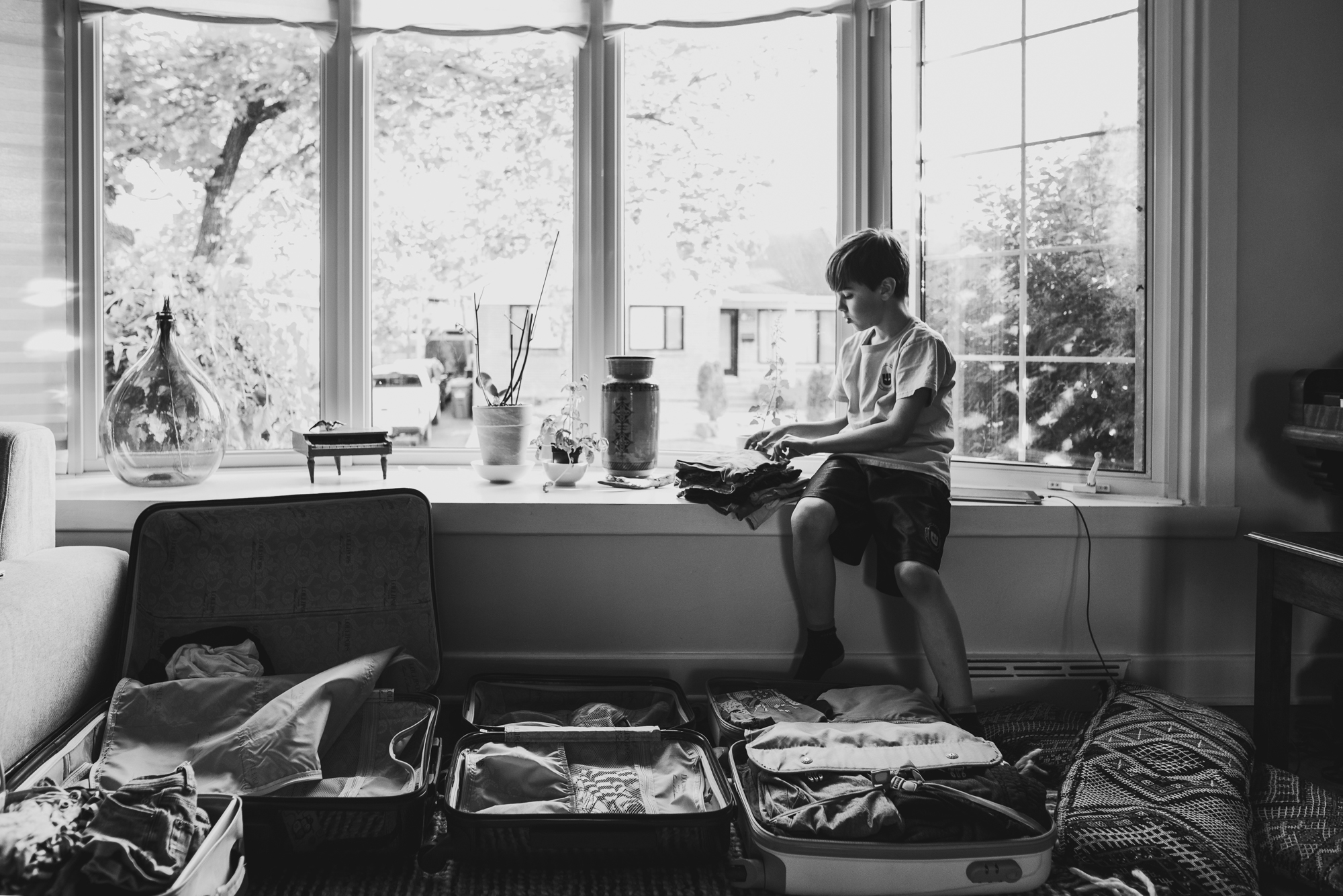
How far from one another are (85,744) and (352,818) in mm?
605

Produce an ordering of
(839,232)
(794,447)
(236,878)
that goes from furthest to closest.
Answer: (839,232) → (794,447) → (236,878)

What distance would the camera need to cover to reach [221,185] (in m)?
2.95

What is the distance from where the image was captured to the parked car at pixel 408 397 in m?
3.06

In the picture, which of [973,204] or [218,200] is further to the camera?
[218,200]

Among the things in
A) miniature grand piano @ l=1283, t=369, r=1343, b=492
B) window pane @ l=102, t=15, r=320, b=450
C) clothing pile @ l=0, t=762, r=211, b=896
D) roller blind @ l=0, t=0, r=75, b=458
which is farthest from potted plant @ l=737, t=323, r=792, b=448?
roller blind @ l=0, t=0, r=75, b=458

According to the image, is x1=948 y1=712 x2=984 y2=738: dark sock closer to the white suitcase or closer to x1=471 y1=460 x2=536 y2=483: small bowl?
the white suitcase

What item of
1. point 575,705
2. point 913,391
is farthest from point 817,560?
point 575,705

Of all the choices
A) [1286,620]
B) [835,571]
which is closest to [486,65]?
[835,571]

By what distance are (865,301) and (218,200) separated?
2.00 meters

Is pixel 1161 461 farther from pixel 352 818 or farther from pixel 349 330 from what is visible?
pixel 349 330

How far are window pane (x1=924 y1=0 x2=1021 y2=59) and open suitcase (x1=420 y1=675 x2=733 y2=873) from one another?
1981 millimetres

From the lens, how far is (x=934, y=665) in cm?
222

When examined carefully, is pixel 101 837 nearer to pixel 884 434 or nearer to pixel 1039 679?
pixel 884 434

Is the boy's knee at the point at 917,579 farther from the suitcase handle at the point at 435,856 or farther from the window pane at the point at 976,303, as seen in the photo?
the suitcase handle at the point at 435,856
